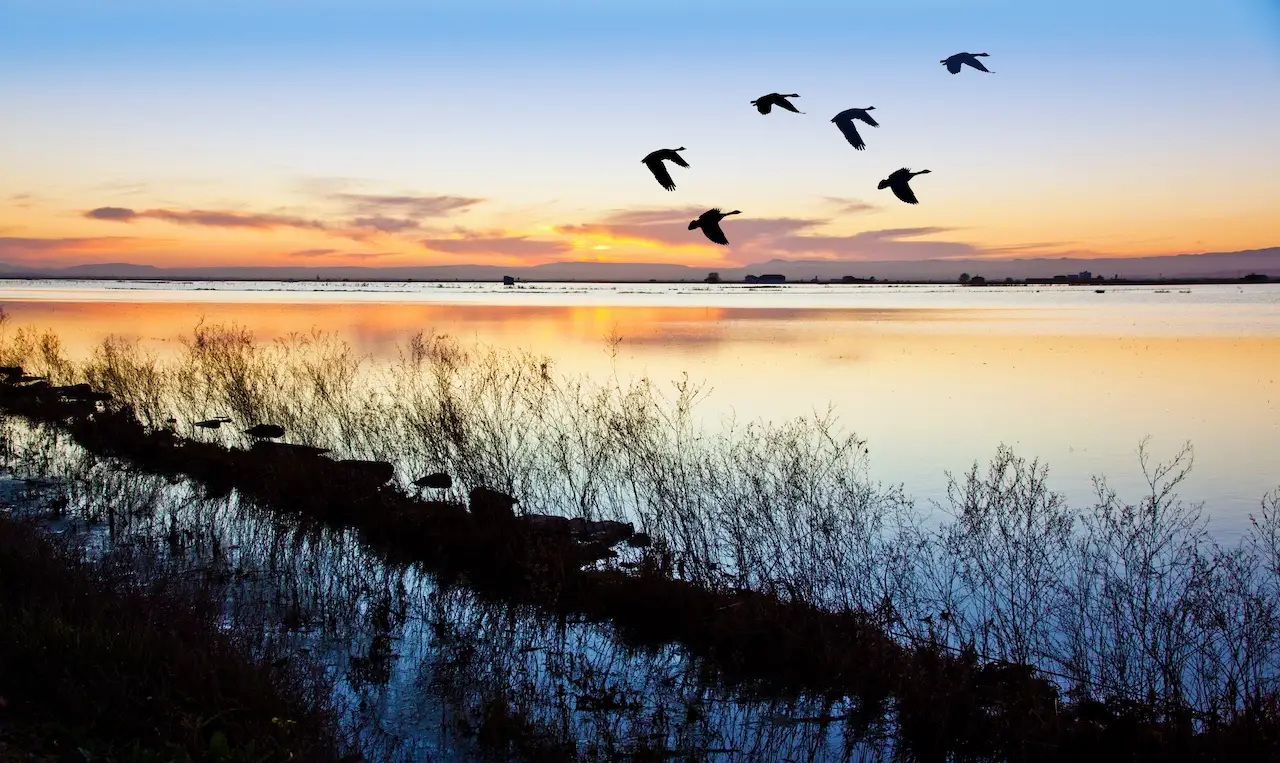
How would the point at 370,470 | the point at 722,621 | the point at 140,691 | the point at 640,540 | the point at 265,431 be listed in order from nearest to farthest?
the point at 140,691
the point at 722,621
the point at 640,540
the point at 370,470
the point at 265,431

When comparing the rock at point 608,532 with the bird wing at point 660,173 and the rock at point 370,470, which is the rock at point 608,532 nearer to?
the rock at point 370,470

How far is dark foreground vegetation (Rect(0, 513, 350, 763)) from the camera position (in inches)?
177

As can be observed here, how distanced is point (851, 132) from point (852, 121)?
200 millimetres

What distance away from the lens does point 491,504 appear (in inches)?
408

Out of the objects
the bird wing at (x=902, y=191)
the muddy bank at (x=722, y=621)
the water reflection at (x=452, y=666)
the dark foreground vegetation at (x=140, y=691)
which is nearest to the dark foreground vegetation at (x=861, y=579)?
the muddy bank at (x=722, y=621)

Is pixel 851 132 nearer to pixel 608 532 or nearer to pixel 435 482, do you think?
pixel 608 532

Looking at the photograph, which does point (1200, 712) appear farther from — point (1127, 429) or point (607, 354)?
point (607, 354)

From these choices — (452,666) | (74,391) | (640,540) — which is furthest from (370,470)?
(74,391)

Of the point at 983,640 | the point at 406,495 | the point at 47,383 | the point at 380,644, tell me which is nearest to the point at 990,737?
the point at 983,640

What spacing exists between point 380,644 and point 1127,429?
1452 centimetres

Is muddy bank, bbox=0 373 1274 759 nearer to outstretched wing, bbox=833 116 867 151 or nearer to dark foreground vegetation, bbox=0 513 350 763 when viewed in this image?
dark foreground vegetation, bbox=0 513 350 763

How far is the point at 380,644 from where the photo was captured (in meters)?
7.23

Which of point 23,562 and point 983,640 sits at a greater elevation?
point 23,562

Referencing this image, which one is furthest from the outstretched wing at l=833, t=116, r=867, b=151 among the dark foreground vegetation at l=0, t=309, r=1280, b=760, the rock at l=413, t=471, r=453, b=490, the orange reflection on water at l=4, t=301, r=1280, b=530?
the rock at l=413, t=471, r=453, b=490
